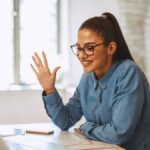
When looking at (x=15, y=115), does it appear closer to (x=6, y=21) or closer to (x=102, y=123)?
(x=6, y=21)

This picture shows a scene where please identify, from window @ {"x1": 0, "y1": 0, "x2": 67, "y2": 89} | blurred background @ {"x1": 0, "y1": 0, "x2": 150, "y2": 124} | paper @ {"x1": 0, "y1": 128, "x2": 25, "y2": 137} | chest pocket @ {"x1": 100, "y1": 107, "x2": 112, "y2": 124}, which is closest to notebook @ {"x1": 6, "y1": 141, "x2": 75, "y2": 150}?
paper @ {"x1": 0, "y1": 128, "x2": 25, "y2": 137}

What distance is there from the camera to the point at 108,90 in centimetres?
162

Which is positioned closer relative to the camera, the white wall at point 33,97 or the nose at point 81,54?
the nose at point 81,54

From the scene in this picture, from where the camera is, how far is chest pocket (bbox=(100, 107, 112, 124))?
1.59m

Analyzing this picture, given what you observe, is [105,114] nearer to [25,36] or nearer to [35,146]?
[35,146]

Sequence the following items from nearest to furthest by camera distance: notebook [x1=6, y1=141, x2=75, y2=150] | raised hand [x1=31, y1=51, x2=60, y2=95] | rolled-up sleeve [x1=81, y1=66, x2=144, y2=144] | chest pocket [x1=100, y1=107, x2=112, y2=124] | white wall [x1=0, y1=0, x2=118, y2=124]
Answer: notebook [x1=6, y1=141, x2=75, y2=150]
rolled-up sleeve [x1=81, y1=66, x2=144, y2=144]
chest pocket [x1=100, y1=107, x2=112, y2=124]
raised hand [x1=31, y1=51, x2=60, y2=95]
white wall [x1=0, y1=0, x2=118, y2=124]

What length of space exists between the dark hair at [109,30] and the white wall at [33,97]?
68.2 inches

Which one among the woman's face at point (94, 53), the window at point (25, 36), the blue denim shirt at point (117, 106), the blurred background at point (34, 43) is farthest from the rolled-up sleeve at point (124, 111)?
the window at point (25, 36)

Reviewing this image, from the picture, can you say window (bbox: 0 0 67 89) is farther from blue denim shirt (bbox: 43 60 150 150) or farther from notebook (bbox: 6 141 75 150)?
notebook (bbox: 6 141 75 150)

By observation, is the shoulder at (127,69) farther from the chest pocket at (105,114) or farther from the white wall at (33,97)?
the white wall at (33,97)

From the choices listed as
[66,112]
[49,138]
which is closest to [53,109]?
[66,112]

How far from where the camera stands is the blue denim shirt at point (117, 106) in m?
1.50

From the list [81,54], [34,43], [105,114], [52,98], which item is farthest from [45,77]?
[34,43]

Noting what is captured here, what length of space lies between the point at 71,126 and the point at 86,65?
367 millimetres
